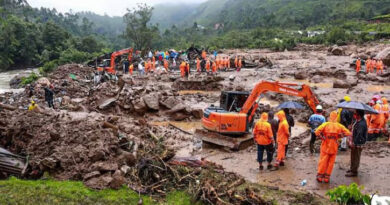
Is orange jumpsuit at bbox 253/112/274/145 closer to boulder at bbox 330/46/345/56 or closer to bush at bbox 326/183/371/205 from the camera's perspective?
bush at bbox 326/183/371/205

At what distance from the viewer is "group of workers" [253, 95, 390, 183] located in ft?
24.1

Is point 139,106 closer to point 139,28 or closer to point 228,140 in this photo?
point 228,140

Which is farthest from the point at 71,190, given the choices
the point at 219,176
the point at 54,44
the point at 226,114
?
the point at 54,44

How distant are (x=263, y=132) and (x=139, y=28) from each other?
48.4m

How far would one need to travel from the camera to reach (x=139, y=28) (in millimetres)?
53844

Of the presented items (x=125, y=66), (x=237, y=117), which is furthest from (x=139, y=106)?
(x=125, y=66)

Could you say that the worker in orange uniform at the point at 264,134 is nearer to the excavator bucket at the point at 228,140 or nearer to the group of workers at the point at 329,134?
the group of workers at the point at 329,134

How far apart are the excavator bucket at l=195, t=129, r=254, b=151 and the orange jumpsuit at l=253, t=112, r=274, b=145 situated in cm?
214

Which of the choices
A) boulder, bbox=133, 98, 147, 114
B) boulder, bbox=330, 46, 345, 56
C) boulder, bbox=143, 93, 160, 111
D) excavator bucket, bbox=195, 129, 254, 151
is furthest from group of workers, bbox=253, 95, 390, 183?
boulder, bbox=330, 46, 345, 56

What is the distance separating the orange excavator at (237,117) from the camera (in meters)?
10.2

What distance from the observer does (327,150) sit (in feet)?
24.2

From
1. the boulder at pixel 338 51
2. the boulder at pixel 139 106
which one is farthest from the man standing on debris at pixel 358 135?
the boulder at pixel 338 51

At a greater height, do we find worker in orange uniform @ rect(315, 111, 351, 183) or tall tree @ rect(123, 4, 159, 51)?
tall tree @ rect(123, 4, 159, 51)

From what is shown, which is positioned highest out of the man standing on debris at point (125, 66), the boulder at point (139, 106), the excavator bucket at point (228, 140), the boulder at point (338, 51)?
the boulder at point (338, 51)
